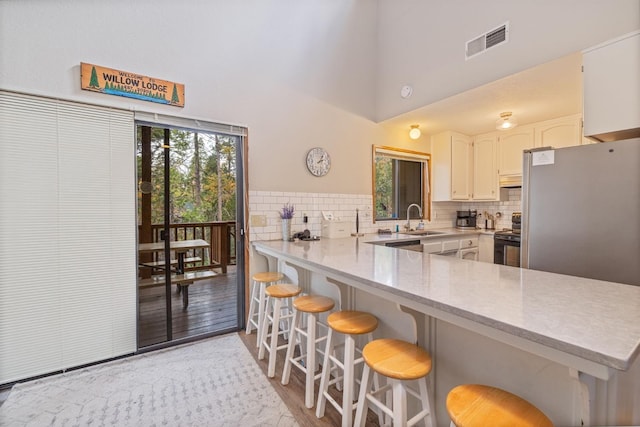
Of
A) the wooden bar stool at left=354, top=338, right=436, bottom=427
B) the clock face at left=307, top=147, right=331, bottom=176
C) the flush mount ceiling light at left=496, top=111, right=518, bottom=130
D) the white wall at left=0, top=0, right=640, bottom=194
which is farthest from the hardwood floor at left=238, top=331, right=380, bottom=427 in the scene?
the flush mount ceiling light at left=496, top=111, right=518, bottom=130

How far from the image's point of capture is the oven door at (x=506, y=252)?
10.7 ft

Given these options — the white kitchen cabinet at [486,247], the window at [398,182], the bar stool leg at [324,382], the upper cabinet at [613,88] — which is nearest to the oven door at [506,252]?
the white kitchen cabinet at [486,247]

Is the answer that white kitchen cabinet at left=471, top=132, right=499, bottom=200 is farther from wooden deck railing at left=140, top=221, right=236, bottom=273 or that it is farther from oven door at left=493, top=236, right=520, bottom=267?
wooden deck railing at left=140, top=221, right=236, bottom=273

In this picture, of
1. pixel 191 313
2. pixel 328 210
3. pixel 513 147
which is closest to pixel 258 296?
pixel 191 313

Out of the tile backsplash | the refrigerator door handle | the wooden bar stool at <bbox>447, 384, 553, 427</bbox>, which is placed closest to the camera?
the wooden bar stool at <bbox>447, 384, 553, 427</bbox>

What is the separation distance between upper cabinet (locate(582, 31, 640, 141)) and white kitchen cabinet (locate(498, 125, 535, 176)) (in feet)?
5.32

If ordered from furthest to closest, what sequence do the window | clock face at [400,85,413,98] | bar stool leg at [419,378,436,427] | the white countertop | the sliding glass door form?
1. the window
2. clock face at [400,85,413,98]
3. the sliding glass door
4. bar stool leg at [419,378,436,427]
5. the white countertop

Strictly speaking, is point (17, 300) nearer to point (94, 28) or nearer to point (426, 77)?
point (94, 28)

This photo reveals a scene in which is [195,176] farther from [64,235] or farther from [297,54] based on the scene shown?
[297,54]

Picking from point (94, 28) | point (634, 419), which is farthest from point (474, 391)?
point (94, 28)

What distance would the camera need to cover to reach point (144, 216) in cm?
275

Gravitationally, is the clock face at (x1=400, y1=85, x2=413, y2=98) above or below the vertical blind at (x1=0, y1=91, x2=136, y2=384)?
above

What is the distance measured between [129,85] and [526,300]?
2916 mm

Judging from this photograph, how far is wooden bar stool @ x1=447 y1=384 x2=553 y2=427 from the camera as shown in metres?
0.84
